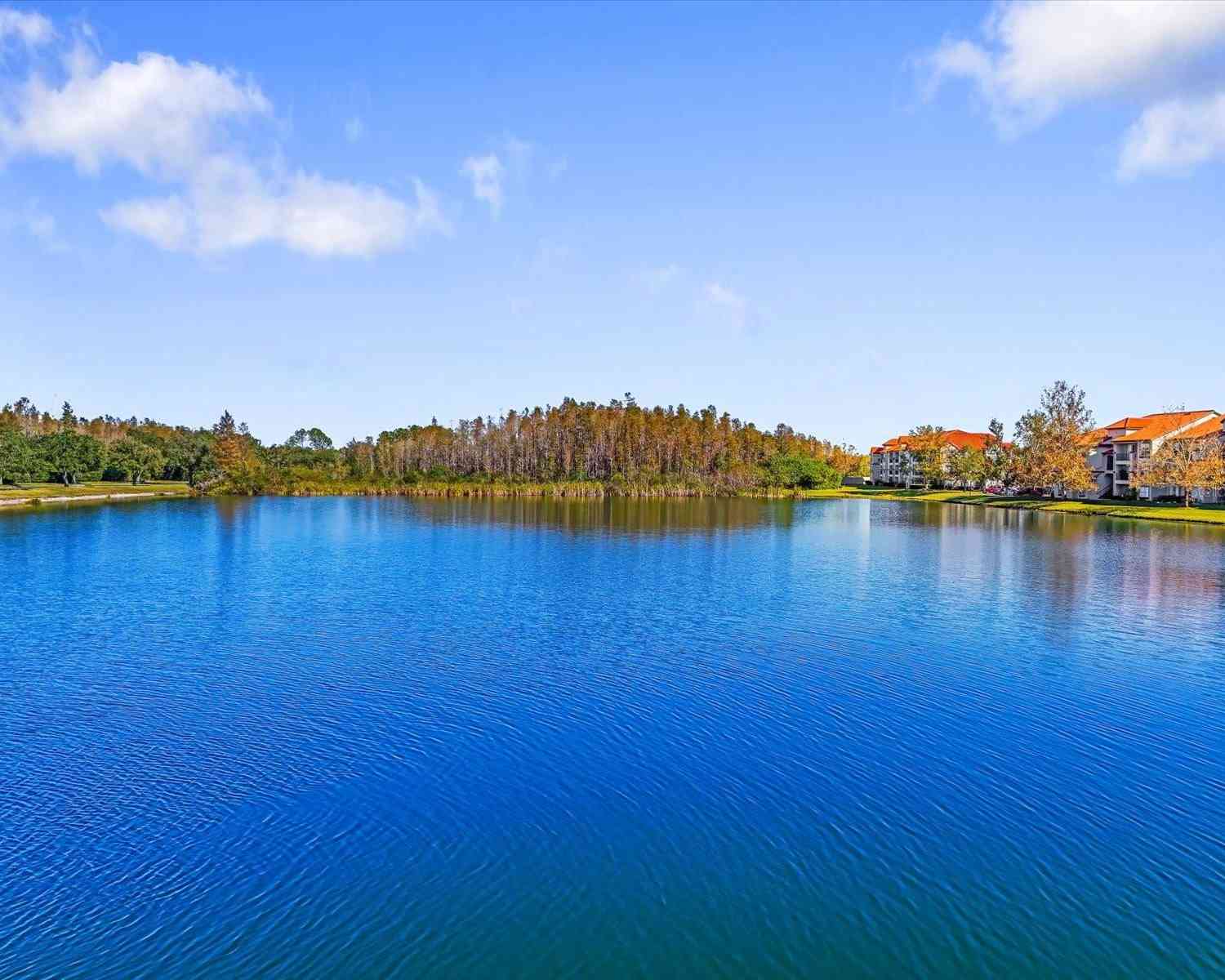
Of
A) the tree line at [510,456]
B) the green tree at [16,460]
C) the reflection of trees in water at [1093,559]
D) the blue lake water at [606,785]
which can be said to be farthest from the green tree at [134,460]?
the reflection of trees in water at [1093,559]

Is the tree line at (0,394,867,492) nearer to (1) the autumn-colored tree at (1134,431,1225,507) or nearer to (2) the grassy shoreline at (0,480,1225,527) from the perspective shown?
(2) the grassy shoreline at (0,480,1225,527)

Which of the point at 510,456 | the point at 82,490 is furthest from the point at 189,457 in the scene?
the point at 510,456

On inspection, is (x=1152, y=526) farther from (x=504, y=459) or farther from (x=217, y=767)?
(x=504, y=459)

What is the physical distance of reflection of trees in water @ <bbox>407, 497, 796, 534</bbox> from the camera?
2766 inches

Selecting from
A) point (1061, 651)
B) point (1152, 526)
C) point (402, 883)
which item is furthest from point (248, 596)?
point (1152, 526)

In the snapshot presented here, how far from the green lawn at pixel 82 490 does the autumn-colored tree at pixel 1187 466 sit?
118608 mm

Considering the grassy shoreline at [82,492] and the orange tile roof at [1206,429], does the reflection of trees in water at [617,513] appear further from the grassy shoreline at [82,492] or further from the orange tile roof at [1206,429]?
the orange tile roof at [1206,429]

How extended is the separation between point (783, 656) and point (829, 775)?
900cm

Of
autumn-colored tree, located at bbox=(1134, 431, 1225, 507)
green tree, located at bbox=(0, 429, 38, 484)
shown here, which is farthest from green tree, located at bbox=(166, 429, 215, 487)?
autumn-colored tree, located at bbox=(1134, 431, 1225, 507)

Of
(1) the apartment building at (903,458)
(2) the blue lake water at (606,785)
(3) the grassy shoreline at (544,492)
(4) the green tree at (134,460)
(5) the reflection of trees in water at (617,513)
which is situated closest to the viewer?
(2) the blue lake water at (606,785)

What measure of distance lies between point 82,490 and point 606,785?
4331 inches

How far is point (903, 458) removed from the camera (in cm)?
15762

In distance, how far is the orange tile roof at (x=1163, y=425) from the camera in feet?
329

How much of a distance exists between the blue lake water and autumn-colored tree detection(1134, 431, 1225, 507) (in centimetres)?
5983
